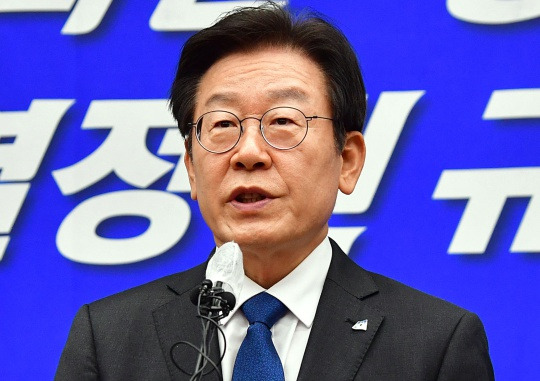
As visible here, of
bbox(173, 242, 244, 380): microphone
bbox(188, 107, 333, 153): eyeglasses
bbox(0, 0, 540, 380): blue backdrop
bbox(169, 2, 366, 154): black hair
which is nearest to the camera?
bbox(173, 242, 244, 380): microphone

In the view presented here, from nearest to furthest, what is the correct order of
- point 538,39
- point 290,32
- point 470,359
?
point 470,359 < point 290,32 < point 538,39

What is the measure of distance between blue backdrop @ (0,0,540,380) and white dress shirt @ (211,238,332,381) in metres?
0.89

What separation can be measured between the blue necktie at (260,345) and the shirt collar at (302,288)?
0.06 feet

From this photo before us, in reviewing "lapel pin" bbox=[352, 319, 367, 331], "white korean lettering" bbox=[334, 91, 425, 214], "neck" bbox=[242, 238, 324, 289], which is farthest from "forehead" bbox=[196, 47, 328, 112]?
"white korean lettering" bbox=[334, 91, 425, 214]

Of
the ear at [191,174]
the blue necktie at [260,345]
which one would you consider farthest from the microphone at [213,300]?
the ear at [191,174]

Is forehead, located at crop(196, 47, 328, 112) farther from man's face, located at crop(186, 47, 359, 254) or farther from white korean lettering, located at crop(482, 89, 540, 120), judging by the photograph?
white korean lettering, located at crop(482, 89, 540, 120)

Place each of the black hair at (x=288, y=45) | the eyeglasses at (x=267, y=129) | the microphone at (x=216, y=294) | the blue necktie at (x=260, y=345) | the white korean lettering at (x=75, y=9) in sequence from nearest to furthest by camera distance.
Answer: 1. the microphone at (x=216, y=294)
2. the blue necktie at (x=260, y=345)
3. the eyeglasses at (x=267, y=129)
4. the black hair at (x=288, y=45)
5. the white korean lettering at (x=75, y=9)

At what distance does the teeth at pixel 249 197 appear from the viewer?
204 cm

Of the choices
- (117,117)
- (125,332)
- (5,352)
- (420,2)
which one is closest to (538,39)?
(420,2)

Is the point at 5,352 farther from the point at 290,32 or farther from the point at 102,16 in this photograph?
the point at 290,32

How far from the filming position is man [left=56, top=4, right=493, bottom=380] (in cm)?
203

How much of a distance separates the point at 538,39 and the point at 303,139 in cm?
127

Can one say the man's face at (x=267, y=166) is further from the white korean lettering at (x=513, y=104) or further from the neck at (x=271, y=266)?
the white korean lettering at (x=513, y=104)

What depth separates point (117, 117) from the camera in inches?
123
